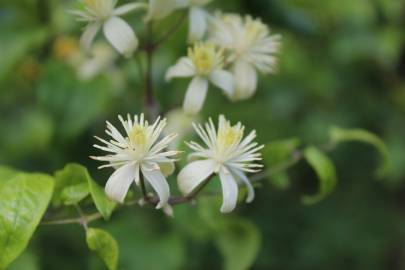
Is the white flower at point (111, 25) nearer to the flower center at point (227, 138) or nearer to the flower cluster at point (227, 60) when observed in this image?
the flower cluster at point (227, 60)

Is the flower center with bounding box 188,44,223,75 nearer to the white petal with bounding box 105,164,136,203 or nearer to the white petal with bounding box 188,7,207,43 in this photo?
the white petal with bounding box 188,7,207,43

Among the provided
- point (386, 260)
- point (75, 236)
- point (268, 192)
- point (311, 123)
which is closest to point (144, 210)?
point (75, 236)

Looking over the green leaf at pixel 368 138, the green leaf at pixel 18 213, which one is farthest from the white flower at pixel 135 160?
the green leaf at pixel 368 138

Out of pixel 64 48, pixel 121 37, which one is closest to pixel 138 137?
pixel 121 37

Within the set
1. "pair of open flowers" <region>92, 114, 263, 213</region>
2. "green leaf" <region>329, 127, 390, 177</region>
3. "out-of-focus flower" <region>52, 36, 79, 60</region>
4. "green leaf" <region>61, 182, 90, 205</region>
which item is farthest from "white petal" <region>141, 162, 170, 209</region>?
"out-of-focus flower" <region>52, 36, 79, 60</region>

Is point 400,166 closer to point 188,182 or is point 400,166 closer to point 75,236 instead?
point 75,236

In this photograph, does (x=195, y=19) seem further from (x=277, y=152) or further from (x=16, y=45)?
(x=16, y=45)
